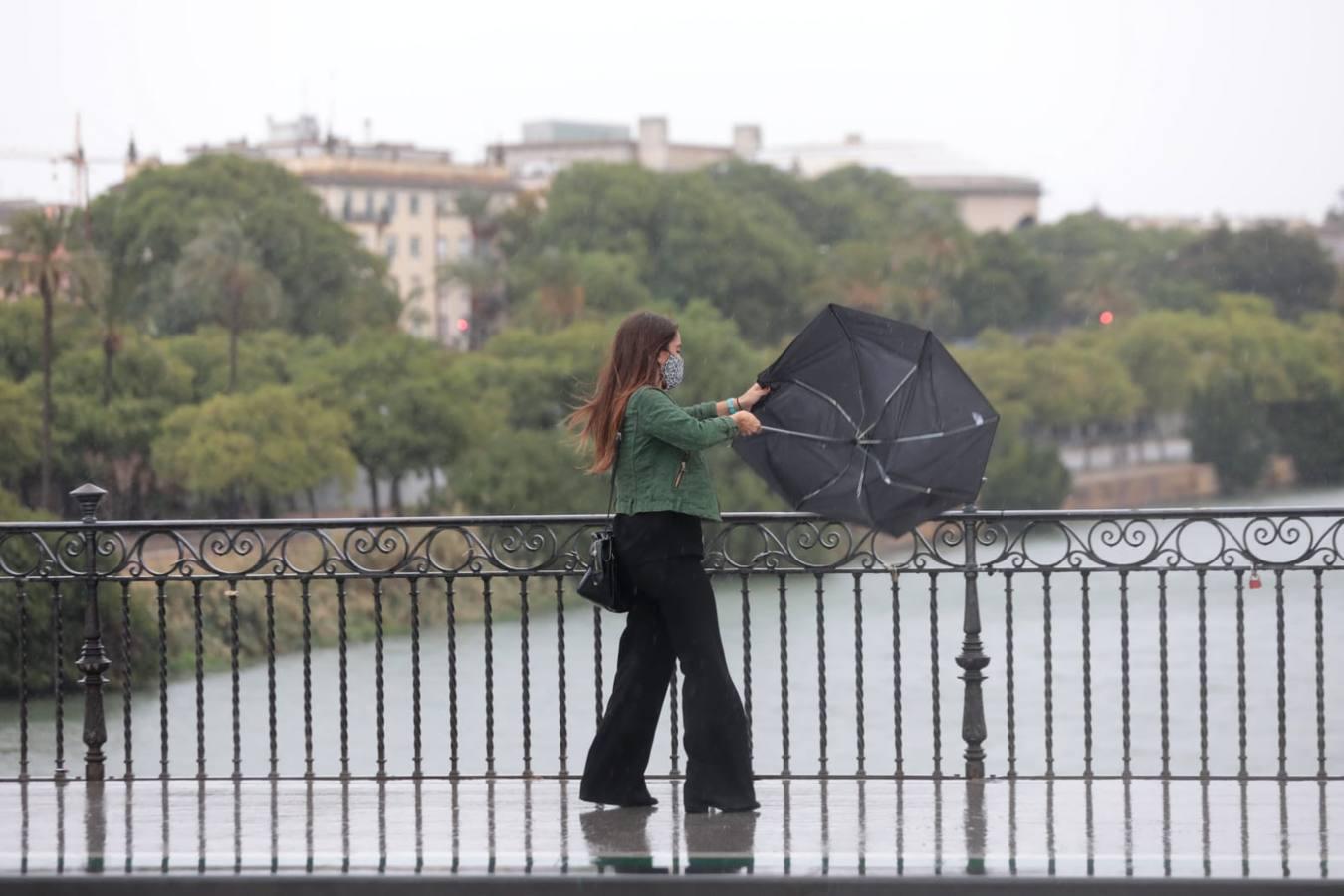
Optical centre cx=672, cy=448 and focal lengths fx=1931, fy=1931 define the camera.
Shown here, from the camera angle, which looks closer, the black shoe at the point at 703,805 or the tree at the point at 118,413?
the black shoe at the point at 703,805

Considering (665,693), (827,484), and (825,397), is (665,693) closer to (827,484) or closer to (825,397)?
(827,484)

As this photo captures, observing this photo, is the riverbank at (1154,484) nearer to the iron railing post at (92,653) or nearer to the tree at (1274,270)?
the tree at (1274,270)

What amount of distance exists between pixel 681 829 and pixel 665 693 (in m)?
0.48

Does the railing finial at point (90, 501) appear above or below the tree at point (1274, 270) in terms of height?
below

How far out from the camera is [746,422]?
6.46 metres

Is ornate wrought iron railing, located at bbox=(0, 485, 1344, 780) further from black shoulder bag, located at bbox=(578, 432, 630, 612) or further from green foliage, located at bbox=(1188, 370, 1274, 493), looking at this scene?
green foliage, located at bbox=(1188, 370, 1274, 493)

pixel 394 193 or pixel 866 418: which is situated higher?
pixel 394 193

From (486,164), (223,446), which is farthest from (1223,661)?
(486,164)

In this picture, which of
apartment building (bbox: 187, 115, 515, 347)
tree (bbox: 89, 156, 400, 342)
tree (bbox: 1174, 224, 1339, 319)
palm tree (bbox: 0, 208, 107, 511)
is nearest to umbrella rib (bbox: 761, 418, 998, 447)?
palm tree (bbox: 0, 208, 107, 511)

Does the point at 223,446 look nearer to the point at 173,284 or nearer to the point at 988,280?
the point at 173,284

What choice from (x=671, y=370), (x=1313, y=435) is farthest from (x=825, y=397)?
(x=1313, y=435)

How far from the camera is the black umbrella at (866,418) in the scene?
668 cm

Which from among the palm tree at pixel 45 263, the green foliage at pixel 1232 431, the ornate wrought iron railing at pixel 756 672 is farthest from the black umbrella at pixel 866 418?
the green foliage at pixel 1232 431

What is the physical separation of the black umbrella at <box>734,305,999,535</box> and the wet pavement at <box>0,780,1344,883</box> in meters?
1.10
